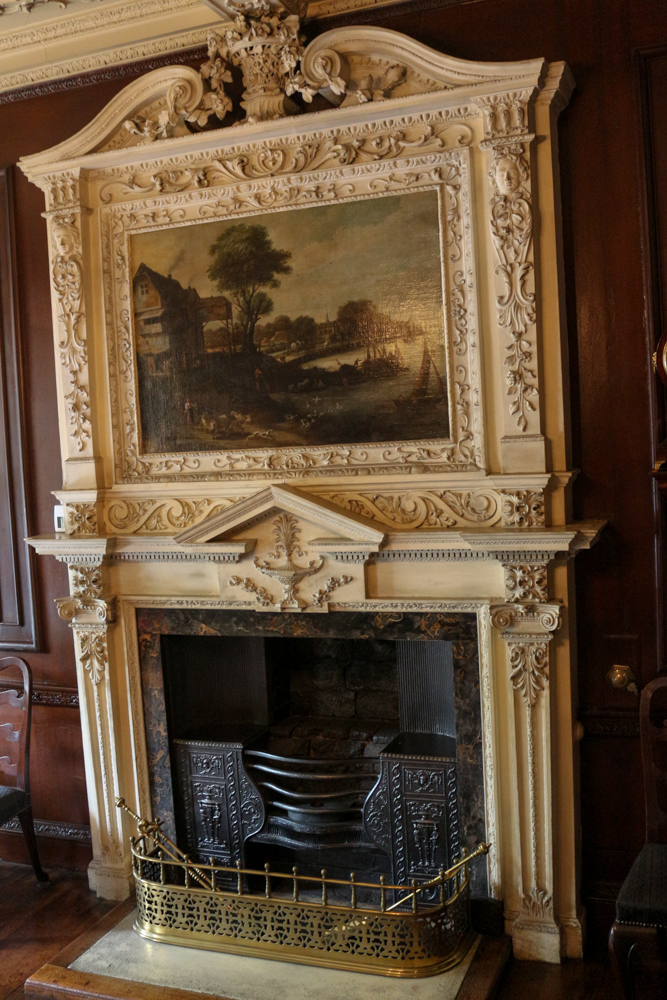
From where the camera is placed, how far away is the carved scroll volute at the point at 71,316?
389cm

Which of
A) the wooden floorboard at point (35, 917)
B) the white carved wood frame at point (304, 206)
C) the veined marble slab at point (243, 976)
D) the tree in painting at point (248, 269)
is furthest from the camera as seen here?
the tree in painting at point (248, 269)

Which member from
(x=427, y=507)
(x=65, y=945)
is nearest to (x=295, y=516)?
(x=427, y=507)

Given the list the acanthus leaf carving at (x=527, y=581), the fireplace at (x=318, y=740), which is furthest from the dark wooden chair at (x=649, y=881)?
the fireplace at (x=318, y=740)

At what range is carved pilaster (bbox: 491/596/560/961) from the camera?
3285mm

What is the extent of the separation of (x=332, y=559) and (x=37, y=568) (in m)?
1.63

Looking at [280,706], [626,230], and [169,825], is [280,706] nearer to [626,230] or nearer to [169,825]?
[169,825]

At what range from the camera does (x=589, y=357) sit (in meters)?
3.33

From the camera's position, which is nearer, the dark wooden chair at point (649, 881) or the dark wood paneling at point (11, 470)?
the dark wooden chair at point (649, 881)

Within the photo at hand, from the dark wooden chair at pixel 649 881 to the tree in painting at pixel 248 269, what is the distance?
2.11 m

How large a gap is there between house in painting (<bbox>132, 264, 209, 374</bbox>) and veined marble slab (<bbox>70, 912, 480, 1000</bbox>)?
2364mm

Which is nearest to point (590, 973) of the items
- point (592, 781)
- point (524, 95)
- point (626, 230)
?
point (592, 781)

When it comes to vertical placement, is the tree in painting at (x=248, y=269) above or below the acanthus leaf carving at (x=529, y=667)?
above

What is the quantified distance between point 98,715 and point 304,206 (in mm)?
2394

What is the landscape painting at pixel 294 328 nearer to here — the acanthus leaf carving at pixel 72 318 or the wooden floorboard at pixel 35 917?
the acanthus leaf carving at pixel 72 318
